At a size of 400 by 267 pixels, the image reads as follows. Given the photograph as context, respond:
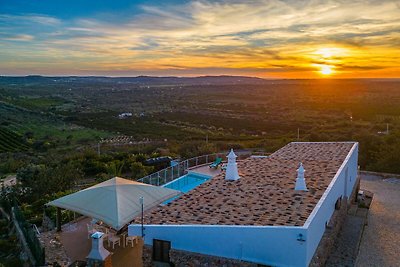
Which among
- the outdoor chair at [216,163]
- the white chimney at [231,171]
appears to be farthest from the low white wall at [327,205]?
the outdoor chair at [216,163]

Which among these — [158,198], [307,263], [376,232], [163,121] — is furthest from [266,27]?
[163,121]

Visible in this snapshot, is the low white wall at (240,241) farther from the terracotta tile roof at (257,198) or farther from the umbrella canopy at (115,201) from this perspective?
A: the umbrella canopy at (115,201)

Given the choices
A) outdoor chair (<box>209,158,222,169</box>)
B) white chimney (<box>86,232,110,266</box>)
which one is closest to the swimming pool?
outdoor chair (<box>209,158,222,169</box>)

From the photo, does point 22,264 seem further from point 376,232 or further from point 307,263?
point 376,232

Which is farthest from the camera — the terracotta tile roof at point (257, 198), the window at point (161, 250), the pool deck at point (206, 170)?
the pool deck at point (206, 170)

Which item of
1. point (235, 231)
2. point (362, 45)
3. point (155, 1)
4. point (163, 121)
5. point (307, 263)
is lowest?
point (163, 121)

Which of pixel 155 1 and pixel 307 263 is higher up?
pixel 155 1

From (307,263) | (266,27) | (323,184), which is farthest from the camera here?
(266,27)
